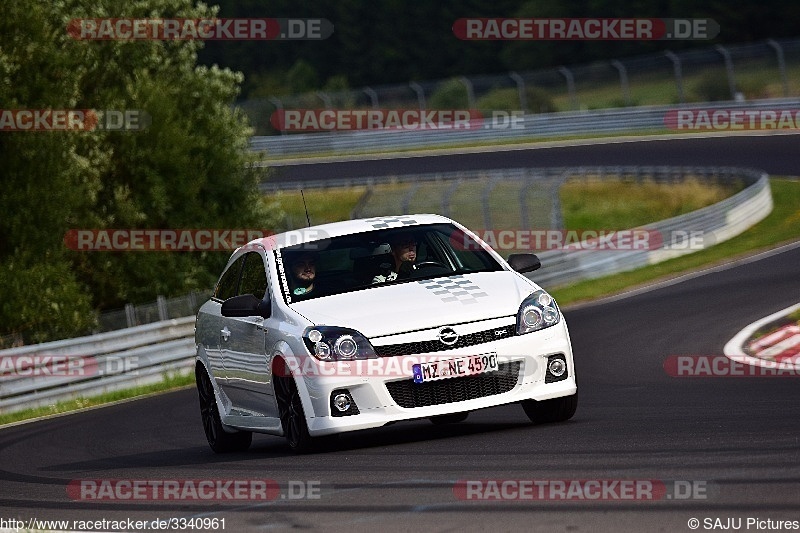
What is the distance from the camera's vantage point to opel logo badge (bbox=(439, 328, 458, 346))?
9.55 meters

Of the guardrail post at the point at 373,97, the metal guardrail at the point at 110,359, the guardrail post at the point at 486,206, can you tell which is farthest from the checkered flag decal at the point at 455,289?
the guardrail post at the point at 373,97

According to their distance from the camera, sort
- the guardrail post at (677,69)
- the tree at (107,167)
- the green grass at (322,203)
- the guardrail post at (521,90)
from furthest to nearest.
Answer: the guardrail post at (521,90) < the guardrail post at (677,69) < the green grass at (322,203) < the tree at (107,167)

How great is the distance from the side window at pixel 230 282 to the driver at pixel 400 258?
1.43 meters

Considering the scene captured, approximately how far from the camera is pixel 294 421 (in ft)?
32.7

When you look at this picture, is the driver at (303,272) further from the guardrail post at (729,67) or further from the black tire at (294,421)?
the guardrail post at (729,67)

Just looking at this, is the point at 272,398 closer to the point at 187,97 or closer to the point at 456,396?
the point at 456,396

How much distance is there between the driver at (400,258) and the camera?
10.6 metres

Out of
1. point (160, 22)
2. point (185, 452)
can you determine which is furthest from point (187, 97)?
point (185, 452)

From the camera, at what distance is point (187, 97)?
37844mm

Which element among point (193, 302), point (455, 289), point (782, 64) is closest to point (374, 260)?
point (455, 289)

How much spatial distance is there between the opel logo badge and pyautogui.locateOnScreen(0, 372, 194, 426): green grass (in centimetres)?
1162

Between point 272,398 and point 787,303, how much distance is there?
11.2 metres

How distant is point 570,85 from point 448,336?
4155cm

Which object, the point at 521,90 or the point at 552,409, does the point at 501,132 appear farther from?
the point at 552,409
